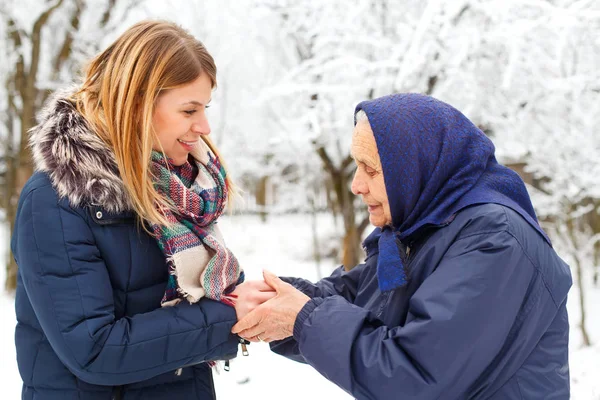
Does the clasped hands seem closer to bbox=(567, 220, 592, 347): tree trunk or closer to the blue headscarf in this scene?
the blue headscarf

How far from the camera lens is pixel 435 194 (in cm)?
165

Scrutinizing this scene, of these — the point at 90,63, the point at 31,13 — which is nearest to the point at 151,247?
the point at 90,63

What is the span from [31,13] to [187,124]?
10.0 m

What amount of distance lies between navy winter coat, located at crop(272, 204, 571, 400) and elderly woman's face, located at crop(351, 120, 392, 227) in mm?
196

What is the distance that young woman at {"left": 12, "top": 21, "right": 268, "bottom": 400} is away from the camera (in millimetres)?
1525

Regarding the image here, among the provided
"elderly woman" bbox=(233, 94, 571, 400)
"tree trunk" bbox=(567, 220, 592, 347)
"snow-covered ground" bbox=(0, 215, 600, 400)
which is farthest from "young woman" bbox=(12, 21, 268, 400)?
"tree trunk" bbox=(567, 220, 592, 347)

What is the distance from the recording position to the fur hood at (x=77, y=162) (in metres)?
1.56

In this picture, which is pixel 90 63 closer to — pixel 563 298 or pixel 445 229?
pixel 445 229

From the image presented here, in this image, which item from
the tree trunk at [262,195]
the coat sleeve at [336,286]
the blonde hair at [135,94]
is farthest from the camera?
the tree trunk at [262,195]

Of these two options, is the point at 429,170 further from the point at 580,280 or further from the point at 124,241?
the point at 580,280

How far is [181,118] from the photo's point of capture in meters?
1.82

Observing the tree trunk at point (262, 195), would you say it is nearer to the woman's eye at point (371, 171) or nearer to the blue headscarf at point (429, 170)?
the woman's eye at point (371, 171)

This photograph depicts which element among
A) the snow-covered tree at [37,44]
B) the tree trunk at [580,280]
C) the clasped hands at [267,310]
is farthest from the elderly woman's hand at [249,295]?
the tree trunk at [580,280]

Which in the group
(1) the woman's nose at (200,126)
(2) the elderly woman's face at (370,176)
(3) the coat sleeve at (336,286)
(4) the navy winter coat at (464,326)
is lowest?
(3) the coat sleeve at (336,286)
